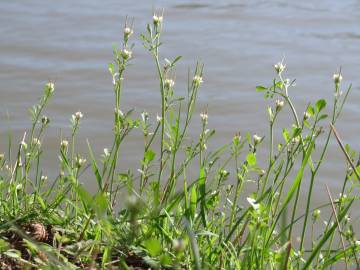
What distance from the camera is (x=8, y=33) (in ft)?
25.8

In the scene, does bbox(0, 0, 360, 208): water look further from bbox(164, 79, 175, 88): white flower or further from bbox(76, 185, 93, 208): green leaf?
bbox(76, 185, 93, 208): green leaf

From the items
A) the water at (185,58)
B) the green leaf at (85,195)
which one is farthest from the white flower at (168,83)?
the water at (185,58)

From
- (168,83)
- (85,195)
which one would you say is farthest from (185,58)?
(85,195)

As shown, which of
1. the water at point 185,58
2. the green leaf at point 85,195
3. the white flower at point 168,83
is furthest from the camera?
the water at point 185,58

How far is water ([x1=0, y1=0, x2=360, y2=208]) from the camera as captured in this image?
19.4 feet

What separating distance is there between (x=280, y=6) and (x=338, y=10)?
2.00 ft

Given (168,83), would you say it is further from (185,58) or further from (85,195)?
(185,58)

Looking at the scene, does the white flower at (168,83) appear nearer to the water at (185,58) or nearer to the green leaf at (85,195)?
the green leaf at (85,195)

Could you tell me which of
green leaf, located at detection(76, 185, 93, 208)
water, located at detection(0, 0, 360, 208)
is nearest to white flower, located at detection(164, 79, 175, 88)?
green leaf, located at detection(76, 185, 93, 208)

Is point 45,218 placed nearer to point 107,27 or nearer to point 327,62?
point 327,62

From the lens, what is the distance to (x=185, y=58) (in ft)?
23.8

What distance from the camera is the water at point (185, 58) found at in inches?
232

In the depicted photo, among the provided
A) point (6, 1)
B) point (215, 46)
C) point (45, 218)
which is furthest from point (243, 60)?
point (45, 218)

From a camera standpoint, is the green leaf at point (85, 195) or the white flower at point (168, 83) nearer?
the green leaf at point (85, 195)
